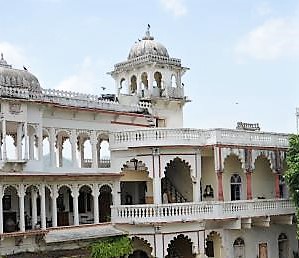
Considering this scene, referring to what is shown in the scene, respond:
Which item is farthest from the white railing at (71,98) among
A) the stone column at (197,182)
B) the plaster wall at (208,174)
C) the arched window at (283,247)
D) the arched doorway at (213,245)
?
the arched window at (283,247)

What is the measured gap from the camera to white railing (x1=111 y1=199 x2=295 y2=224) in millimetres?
27359

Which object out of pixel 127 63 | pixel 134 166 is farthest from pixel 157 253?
pixel 127 63

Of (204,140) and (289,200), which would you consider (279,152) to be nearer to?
(289,200)

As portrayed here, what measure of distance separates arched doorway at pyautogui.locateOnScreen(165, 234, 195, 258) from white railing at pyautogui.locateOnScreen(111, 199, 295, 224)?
299cm

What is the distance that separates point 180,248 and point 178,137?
632 cm

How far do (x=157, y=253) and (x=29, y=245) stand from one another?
578 cm

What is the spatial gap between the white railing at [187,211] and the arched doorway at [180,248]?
118 inches

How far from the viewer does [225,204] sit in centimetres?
2853

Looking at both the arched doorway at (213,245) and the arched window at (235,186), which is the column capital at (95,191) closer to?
the arched doorway at (213,245)

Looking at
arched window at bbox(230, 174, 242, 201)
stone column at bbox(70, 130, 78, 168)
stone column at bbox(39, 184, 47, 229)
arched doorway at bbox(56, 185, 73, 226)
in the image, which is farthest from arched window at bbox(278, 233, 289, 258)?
stone column at bbox(39, 184, 47, 229)

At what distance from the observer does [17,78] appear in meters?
25.5

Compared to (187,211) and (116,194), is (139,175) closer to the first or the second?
(116,194)

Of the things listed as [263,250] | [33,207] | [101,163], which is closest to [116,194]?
[101,163]

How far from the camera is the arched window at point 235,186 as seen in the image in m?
32.0
